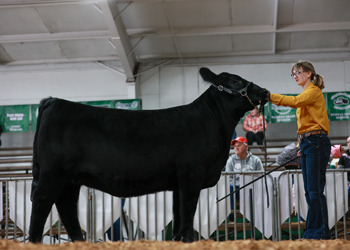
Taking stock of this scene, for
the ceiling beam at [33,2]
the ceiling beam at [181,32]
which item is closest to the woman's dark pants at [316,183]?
the ceiling beam at [33,2]

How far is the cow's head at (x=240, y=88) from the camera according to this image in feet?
12.5

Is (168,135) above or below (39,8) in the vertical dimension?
below

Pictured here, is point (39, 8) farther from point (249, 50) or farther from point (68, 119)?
point (68, 119)

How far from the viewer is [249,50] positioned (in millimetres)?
14422

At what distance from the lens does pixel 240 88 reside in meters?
3.84

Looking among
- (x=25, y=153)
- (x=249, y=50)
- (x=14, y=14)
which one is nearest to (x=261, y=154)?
(x=249, y=50)

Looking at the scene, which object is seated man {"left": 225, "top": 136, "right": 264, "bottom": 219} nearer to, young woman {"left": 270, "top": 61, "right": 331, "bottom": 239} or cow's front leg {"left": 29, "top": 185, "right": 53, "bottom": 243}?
young woman {"left": 270, "top": 61, "right": 331, "bottom": 239}

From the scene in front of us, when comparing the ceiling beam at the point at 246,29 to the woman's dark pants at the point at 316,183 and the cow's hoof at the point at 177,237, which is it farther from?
the cow's hoof at the point at 177,237

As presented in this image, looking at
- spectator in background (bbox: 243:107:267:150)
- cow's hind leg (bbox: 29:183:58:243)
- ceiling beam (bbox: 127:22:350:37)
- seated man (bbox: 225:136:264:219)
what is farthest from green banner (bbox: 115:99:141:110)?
cow's hind leg (bbox: 29:183:58:243)

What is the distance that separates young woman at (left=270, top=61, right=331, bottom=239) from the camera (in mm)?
3932

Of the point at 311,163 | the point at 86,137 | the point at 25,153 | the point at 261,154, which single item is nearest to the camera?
the point at 86,137

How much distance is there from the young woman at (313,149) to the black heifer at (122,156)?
3.08ft

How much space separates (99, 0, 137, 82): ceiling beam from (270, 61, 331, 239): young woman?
818cm

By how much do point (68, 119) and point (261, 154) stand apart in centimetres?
940
